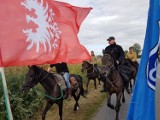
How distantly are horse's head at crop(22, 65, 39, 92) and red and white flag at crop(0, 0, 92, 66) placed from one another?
2171 mm

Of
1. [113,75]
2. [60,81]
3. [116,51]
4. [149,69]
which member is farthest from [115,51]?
[149,69]

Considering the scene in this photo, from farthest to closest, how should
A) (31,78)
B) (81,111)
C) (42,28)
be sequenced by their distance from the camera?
(81,111), (31,78), (42,28)

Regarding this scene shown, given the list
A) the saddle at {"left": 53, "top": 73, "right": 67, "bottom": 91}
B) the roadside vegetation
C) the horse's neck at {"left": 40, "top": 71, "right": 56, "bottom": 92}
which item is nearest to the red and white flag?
the horse's neck at {"left": 40, "top": 71, "right": 56, "bottom": 92}

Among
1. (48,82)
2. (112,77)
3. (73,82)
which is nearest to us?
(48,82)

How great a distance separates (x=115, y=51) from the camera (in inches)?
465

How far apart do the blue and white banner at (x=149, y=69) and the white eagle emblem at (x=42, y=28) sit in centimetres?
227

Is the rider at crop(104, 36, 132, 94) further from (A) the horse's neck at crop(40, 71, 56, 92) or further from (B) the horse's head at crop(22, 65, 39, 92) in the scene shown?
(B) the horse's head at crop(22, 65, 39, 92)

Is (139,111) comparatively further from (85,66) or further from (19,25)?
(85,66)

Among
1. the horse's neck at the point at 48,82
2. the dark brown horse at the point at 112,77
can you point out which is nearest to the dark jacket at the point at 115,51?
the dark brown horse at the point at 112,77

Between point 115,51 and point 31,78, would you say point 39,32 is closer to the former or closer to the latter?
point 31,78

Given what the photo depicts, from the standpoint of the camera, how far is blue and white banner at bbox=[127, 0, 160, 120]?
3.94m

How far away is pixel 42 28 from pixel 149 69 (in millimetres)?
2644

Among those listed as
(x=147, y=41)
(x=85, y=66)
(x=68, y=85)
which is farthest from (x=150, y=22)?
(x=85, y=66)

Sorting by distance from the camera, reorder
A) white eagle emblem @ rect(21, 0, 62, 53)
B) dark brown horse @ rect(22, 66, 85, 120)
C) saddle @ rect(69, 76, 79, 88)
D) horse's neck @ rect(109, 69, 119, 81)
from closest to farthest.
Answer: white eagle emblem @ rect(21, 0, 62, 53)
dark brown horse @ rect(22, 66, 85, 120)
horse's neck @ rect(109, 69, 119, 81)
saddle @ rect(69, 76, 79, 88)
